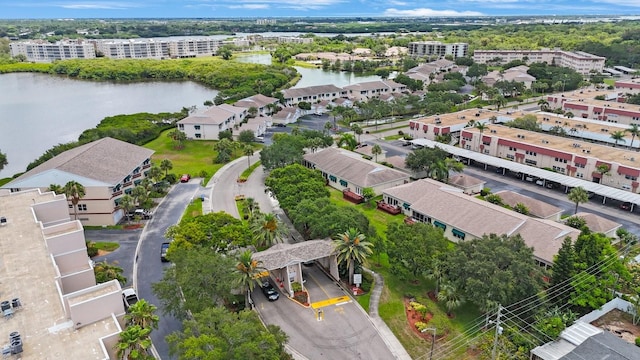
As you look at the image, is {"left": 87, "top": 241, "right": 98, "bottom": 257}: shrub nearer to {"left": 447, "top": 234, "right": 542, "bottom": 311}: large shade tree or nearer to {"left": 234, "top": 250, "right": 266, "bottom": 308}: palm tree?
{"left": 234, "top": 250, "right": 266, "bottom": 308}: palm tree

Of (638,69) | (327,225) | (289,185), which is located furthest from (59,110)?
(638,69)

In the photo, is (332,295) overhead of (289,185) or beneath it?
beneath

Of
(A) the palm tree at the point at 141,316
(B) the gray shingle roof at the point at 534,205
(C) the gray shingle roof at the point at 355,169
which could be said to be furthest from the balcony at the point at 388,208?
(A) the palm tree at the point at 141,316

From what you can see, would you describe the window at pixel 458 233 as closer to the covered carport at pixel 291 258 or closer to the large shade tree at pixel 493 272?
the large shade tree at pixel 493 272

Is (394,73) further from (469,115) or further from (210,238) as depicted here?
(210,238)

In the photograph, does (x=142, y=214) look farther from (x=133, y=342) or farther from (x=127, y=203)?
(x=133, y=342)

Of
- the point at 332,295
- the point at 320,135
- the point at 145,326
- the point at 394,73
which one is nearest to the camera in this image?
the point at 145,326

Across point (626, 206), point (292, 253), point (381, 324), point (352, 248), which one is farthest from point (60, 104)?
point (626, 206)
